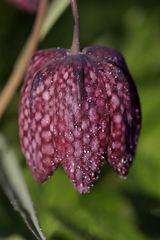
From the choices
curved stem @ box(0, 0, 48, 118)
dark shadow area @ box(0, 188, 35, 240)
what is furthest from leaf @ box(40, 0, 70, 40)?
dark shadow area @ box(0, 188, 35, 240)

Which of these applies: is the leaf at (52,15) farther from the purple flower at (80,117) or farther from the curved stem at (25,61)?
the purple flower at (80,117)

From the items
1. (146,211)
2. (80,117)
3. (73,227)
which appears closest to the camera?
(80,117)

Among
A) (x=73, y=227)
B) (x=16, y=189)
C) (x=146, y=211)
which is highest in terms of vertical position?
(x=16, y=189)

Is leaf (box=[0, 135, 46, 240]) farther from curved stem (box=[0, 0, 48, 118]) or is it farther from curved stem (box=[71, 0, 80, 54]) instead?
curved stem (box=[71, 0, 80, 54])

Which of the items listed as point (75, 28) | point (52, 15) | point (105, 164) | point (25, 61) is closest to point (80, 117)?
point (75, 28)

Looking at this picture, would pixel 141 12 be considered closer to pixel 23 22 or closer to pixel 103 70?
pixel 23 22

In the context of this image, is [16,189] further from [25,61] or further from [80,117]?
[25,61]

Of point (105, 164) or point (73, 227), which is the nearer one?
point (73, 227)

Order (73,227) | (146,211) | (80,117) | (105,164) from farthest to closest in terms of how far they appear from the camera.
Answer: (105,164) → (146,211) → (73,227) → (80,117)
